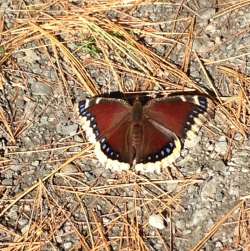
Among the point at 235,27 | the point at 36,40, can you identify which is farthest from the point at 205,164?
the point at 36,40

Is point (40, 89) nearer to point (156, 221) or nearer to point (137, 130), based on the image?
point (137, 130)

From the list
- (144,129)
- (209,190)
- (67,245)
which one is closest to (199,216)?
(209,190)

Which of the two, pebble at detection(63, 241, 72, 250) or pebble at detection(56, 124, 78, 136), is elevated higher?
pebble at detection(56, 124, 78, 136)

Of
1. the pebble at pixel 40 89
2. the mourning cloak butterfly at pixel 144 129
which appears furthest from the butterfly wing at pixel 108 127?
the pebble at pixel 40 89

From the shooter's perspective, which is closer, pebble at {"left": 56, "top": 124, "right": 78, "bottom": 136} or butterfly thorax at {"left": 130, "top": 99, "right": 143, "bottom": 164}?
butterfly thorax at {"left": 130, "top": 99, "right": 143, "bottom": 164}

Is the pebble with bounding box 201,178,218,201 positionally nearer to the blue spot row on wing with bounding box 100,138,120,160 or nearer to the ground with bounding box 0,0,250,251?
the ground with bounding box 0,0,250,251

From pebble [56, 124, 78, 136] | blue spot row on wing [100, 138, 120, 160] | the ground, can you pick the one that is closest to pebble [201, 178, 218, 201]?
the ground

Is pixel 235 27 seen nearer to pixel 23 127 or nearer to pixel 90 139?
pixel 90 139
